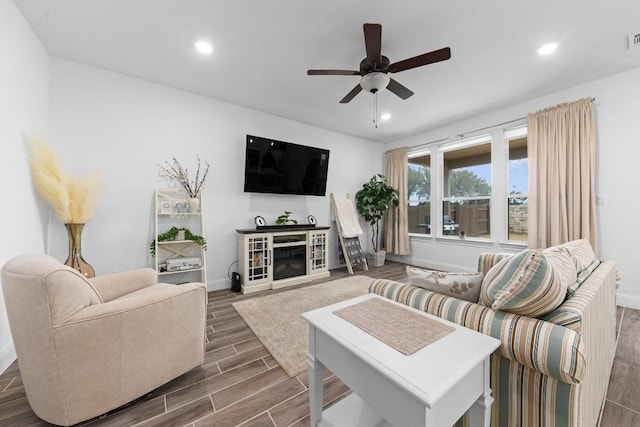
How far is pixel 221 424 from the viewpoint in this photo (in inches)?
51.3

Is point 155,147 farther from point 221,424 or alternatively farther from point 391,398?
point 391,398

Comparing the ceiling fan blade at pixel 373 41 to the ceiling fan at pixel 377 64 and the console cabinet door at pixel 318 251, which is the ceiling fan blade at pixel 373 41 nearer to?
the ceiling fan at pixel 377 64

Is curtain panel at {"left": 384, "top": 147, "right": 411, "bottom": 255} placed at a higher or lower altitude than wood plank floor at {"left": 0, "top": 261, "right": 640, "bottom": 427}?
higher

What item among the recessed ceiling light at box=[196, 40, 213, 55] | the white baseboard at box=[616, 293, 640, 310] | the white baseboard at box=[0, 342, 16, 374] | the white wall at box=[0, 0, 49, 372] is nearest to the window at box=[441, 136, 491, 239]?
the white baseboard at box=[616, 293, 640, 310]

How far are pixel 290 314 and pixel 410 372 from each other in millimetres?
2073

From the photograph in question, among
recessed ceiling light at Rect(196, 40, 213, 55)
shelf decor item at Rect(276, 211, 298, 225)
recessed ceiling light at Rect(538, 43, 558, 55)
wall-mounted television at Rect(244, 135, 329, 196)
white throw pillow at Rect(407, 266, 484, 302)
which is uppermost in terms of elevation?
recessed ceiling light at Rect(196, 40, 213, 55)

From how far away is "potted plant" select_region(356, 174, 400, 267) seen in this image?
191 inches

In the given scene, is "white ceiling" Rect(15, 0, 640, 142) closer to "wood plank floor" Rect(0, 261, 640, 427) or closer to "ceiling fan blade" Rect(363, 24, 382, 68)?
"ceiling fan blade" Rect(363, 24, 382, 68)

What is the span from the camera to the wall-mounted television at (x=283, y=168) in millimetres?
3680

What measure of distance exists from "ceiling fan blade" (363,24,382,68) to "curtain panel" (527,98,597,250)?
108 inches

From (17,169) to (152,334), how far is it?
1.78 metres

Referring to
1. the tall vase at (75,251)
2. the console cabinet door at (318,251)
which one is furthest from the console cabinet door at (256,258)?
the tall vase at (75,251)

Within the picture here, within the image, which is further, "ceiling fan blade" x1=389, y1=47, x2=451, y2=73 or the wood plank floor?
"ceiling fan blade" x1=389, y1=47, x2=451, y2=73

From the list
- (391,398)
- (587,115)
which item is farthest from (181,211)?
(587,115)
